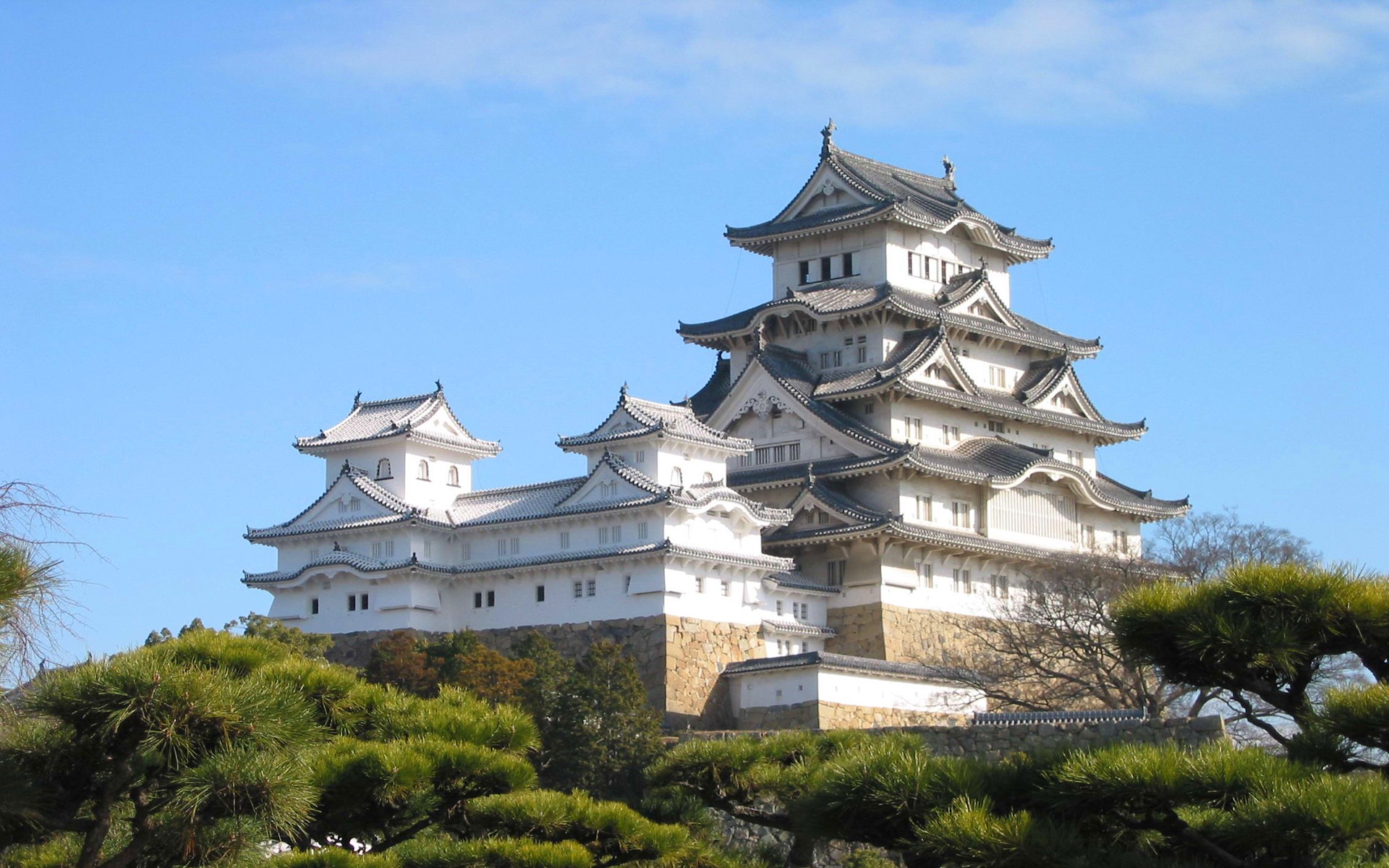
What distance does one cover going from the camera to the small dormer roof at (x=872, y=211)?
61.0m

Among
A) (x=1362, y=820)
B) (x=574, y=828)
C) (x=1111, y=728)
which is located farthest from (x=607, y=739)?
(x=1362, y=820)

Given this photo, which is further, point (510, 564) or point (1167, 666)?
point (510, 564)

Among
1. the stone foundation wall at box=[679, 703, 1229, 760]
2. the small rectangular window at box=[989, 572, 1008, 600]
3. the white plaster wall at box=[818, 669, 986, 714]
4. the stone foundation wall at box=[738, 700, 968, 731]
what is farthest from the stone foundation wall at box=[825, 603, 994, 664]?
the stone foundation wall at box=[679, 703, 1229, 760]

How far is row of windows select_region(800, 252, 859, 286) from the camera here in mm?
62344

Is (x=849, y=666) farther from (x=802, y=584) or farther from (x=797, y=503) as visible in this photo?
(x=797, y=503)

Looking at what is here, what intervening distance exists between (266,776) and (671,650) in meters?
33.2

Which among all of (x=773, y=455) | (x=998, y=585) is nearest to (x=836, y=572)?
(x=773, y=455)

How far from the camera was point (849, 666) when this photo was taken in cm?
4881

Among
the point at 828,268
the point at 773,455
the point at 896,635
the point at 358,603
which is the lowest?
the point at 896,635

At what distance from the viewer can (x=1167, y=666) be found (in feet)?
63.4

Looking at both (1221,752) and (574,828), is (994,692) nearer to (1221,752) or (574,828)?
(574,828)

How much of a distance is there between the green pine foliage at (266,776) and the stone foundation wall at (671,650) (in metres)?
25.0

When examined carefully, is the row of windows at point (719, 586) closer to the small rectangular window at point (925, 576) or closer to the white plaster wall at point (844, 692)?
the white plaster wall at point (844, 692)

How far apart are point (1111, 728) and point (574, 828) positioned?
13.0m
